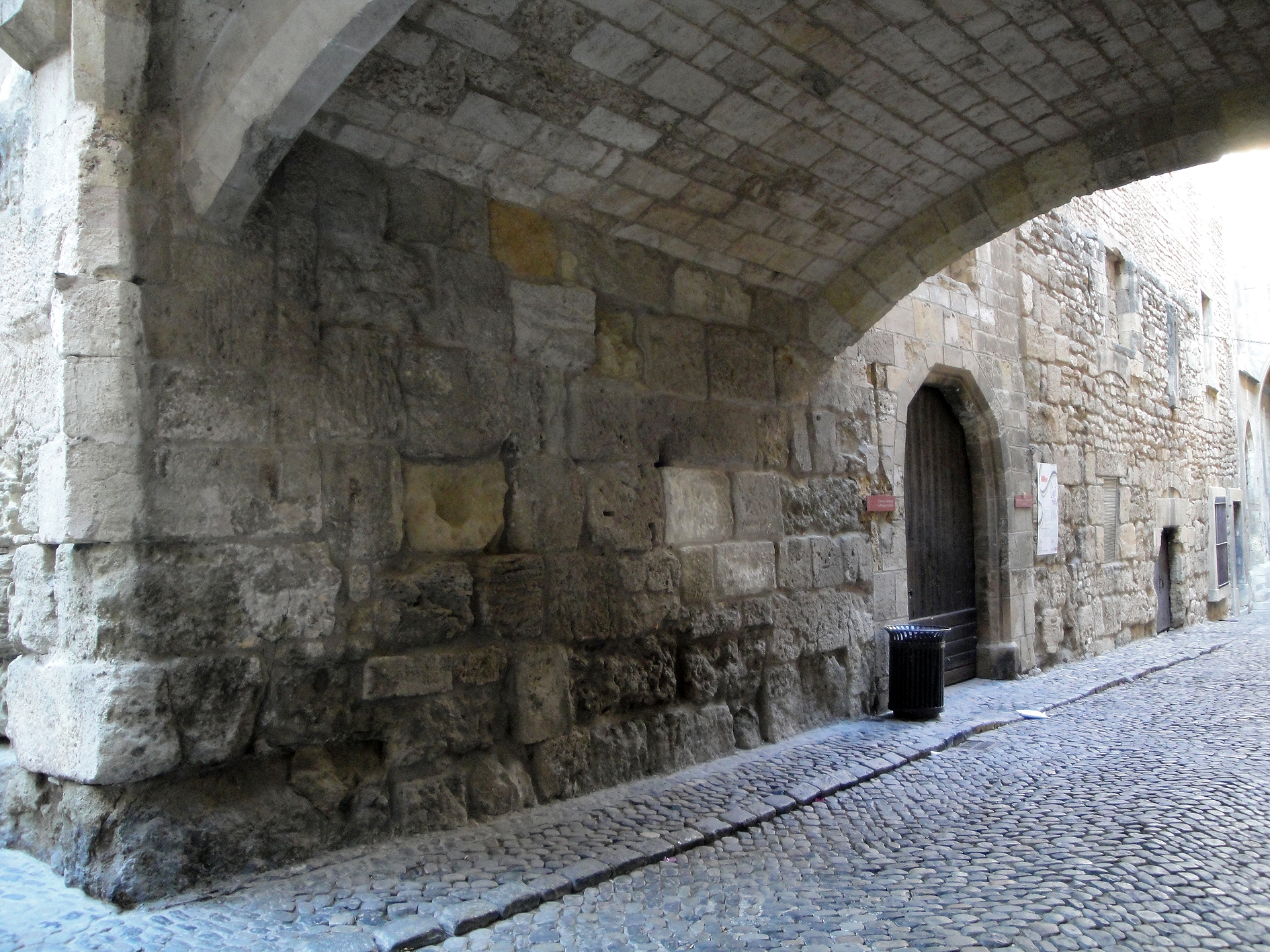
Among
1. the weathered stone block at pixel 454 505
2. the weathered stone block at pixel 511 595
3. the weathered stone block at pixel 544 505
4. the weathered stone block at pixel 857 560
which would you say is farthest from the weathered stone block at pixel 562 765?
the weathered stone block at pixel 857 560

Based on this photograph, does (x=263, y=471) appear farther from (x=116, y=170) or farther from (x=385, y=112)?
(x=385, y=112)

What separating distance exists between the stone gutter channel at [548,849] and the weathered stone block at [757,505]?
3.75 feet

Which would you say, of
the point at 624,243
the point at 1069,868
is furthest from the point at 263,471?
the point at 1069,868

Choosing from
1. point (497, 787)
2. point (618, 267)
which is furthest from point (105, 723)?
point (618, 267)

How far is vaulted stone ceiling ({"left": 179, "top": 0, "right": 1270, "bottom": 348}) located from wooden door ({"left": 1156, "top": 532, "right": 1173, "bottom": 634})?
731 centimetres

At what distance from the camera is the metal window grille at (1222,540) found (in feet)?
42.1

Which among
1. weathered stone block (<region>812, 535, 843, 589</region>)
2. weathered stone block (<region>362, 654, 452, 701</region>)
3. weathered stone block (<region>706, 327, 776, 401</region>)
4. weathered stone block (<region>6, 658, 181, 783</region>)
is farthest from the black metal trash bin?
weathered stone block (<region>6, 658, 181, 783</region>)

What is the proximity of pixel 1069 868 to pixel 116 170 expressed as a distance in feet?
12.8

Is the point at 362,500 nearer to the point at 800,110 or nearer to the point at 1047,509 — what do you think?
the point at 800,110

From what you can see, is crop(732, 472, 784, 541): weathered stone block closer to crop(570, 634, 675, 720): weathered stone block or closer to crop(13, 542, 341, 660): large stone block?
crop(570, 634, 675, 720): weathered stone block

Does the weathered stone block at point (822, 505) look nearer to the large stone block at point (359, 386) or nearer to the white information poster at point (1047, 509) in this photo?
the large stone block at point (359, 386)

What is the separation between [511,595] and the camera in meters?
3.81

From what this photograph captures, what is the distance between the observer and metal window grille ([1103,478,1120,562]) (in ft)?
30.5

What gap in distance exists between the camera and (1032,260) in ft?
27.4
